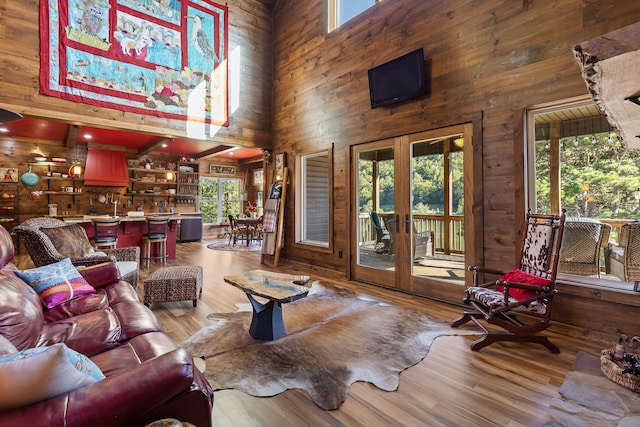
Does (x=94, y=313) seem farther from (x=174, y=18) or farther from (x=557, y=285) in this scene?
(x=174, y=18)

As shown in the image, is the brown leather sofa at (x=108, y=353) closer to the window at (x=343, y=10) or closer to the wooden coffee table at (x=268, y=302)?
the wooden coffee table at (x=268, y=302)

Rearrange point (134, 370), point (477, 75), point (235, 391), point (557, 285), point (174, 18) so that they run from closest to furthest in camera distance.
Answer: point (134, 370), point (235, 391), point (557, 285), point (477, 75), point (174, 18)

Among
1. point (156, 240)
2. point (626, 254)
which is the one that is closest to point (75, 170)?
point (156, 240)

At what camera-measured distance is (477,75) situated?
140 inches

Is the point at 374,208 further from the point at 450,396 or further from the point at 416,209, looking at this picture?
the point at 450,396

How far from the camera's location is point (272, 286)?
9.23ft

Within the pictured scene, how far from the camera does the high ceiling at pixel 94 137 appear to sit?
632cm

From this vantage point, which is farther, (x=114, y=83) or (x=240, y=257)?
(x=240, y=257)

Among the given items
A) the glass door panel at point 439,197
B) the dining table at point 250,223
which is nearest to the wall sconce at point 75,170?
the dining table at point 250,223

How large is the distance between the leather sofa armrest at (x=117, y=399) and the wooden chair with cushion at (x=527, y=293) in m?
2.42

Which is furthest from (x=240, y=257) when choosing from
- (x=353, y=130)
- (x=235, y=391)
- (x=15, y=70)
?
(x=235, y=391)

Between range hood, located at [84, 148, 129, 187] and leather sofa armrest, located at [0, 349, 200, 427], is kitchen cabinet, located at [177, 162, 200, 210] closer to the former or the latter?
range hood, located at [84, 148, 129, 187]

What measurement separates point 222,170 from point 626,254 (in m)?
10.6

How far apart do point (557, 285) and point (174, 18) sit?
271 inches
